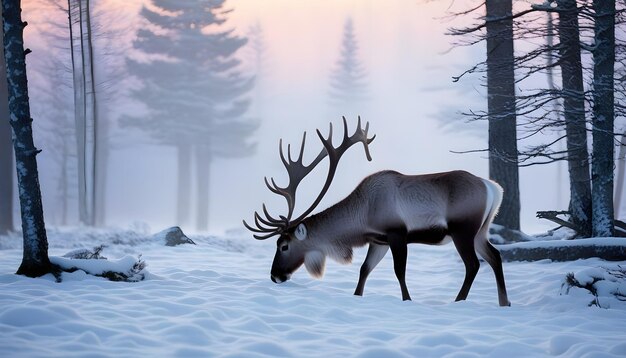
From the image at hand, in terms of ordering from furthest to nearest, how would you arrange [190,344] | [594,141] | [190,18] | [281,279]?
[190,18]
[594,141]
[281,279]
[190,344]

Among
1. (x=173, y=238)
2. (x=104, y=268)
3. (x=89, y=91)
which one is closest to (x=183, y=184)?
(x=89, y=91)

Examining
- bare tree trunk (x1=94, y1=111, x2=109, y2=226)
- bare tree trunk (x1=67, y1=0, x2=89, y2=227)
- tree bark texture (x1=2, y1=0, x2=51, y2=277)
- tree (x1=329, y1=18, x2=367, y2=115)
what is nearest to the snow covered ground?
tree bark texture (x1=2, y1=0, x2=51, y2=277)

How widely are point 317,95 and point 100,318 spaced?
62.3 m

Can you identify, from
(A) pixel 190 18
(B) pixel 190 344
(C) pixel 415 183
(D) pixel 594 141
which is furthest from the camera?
(A) pixel 190 18

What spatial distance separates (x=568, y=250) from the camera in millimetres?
9391

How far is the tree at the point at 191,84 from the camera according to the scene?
3094 centimetres

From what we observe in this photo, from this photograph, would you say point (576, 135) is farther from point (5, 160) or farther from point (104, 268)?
point (5, 160)

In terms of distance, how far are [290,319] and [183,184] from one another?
28.3 metres

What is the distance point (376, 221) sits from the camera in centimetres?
759

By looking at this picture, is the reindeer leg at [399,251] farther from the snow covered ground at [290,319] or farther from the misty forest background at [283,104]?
the misty forest background at [283,104]

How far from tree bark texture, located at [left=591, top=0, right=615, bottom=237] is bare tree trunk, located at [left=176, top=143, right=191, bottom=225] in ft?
84.8

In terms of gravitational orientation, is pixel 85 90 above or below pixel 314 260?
above

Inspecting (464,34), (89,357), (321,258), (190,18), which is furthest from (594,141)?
(190,18)

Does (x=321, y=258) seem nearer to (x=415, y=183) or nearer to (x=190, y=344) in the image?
(x=415, y=183)
